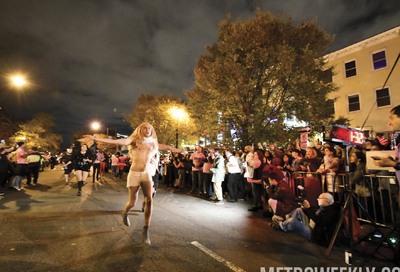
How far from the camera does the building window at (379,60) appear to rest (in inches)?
784

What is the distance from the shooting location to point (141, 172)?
184 inches

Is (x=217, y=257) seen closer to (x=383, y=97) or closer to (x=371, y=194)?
(x=371, y=194)

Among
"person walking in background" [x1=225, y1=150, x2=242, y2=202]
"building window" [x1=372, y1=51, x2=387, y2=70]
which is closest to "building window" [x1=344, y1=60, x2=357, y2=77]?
"building window" [x1=372, y1=51, x2=387, y2=70]

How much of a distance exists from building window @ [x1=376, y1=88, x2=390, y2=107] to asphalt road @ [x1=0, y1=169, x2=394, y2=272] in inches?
737

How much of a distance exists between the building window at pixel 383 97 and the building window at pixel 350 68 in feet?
9.19

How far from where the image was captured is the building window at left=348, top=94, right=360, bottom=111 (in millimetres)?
21620

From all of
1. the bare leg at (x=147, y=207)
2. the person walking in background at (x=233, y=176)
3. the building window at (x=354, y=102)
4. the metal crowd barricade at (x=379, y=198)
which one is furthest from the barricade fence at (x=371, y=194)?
the building window at (x=354, y=102)

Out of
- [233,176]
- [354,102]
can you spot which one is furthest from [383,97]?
[233,176]

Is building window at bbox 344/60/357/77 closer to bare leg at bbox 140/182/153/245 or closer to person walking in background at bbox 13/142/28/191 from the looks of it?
bare leg at bbox 140/182/153/245

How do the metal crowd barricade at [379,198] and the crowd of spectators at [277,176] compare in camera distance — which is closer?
the metal crowd barricade at [379,198]

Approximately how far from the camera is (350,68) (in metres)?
22.1

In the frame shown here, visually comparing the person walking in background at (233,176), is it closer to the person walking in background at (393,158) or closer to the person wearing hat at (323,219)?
the person wearing hat at (323,219)

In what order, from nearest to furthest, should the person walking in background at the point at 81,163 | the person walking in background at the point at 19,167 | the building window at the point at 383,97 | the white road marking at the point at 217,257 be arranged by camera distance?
the white road marking at the point at 217,257
the person walking in background at the point at 81,163
the person walking in background at the point at 19,167
the building window at the point at 383,97

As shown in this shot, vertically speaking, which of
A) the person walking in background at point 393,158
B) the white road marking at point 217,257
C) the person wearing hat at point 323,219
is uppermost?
the person walking in background at point 393,158
